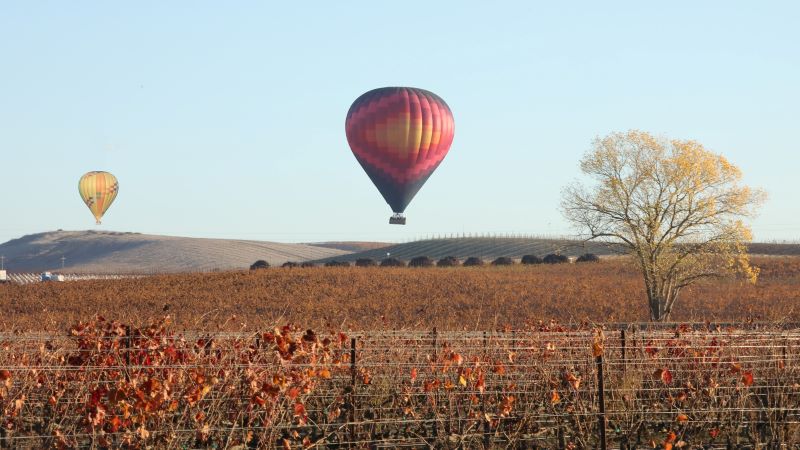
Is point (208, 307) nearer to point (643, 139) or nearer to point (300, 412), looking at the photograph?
point (643, 139)

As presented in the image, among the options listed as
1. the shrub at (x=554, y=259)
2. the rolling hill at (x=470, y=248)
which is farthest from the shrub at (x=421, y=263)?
the rolling hill at (x=470, y=248)

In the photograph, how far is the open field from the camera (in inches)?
2169

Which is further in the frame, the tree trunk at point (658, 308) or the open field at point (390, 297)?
the open field at point (390, 297)

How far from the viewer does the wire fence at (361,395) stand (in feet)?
45.4

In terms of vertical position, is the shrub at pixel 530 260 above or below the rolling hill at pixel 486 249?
below

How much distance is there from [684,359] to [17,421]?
11.1 m


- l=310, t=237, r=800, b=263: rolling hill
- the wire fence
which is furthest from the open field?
l=310, t=237, r=800, b=263: rolling hill

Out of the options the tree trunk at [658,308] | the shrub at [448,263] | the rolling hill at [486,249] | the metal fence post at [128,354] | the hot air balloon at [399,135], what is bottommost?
the tree trunk at [658,308]

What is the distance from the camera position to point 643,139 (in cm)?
5109

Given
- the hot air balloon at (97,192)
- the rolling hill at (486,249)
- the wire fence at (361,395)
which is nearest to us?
the wire fence at (361,395)

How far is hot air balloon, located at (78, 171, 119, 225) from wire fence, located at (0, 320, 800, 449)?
102768 millimetres

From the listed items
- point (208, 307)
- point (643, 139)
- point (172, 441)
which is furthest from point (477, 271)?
point (172, 441)

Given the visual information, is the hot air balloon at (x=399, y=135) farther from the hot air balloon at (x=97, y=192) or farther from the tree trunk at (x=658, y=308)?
the hot air balloon at (x=97, y=192)

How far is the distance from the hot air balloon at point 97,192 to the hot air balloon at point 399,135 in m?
59.8
